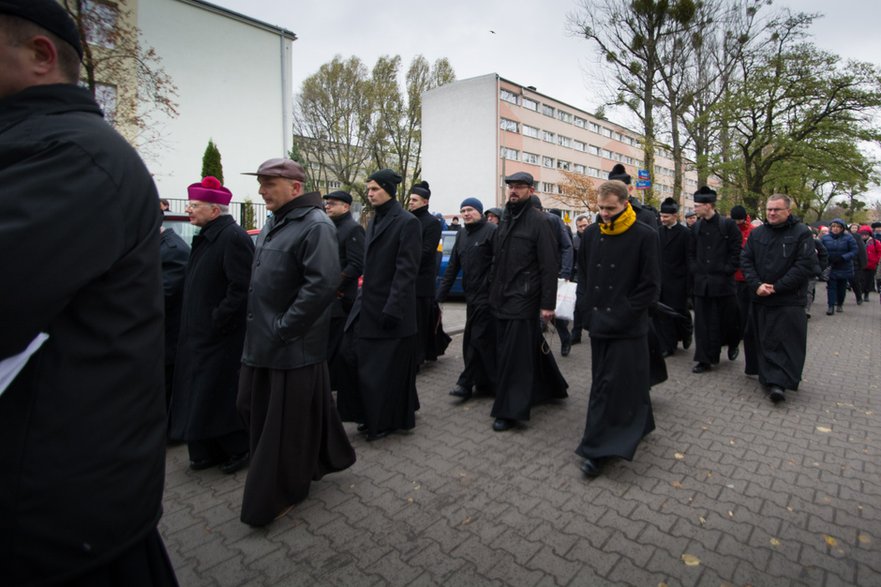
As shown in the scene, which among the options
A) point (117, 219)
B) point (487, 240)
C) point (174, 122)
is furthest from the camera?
point (174, 122)

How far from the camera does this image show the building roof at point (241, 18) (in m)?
26.9

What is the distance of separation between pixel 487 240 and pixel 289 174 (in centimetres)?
298

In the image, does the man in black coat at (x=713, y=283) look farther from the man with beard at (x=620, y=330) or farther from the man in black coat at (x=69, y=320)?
the man in black coat at (x=69, y=320)

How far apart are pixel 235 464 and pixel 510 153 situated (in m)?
50.5

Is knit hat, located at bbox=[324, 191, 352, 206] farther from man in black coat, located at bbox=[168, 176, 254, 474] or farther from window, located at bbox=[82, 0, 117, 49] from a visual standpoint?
window, located at bbox=[82, 0, 117, 49]

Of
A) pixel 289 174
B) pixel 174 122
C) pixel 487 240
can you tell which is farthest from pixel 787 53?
pixel 174 122

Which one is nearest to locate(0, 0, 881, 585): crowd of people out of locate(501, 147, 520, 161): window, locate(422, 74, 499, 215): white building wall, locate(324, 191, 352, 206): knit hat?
locate(324, 191, 352, 206): knit hat

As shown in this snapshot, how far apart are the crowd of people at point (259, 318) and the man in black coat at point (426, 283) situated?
0.11ft

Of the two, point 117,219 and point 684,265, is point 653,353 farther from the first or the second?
point 117,219

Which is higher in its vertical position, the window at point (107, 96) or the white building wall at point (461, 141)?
the white building wall at point (461, 141)

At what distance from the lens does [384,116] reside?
45.4 metres

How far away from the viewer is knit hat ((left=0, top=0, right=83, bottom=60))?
1211mm

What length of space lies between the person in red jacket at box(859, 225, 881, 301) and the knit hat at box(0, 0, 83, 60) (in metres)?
18.7

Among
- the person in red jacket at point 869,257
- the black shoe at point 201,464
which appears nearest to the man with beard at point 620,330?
the black shoe at point 201,464
